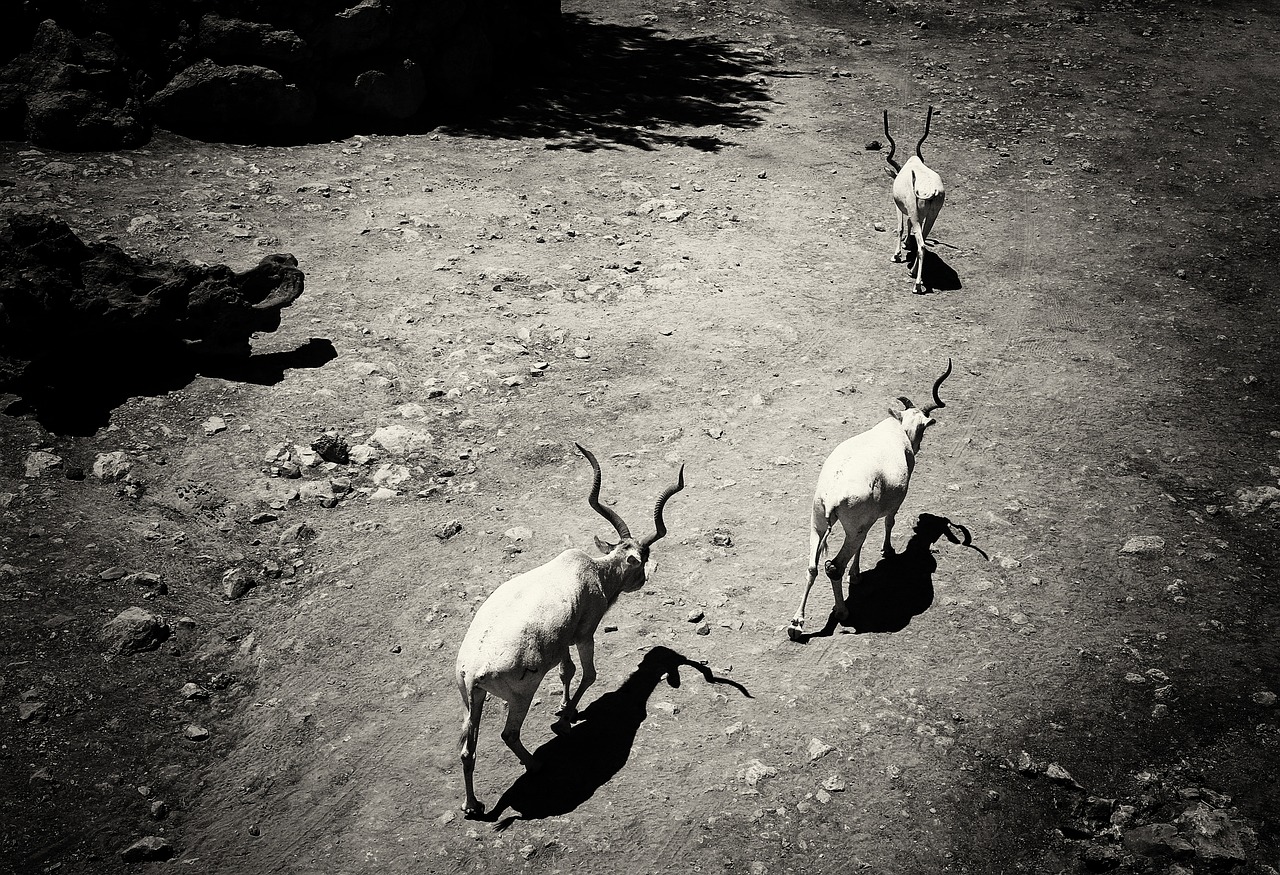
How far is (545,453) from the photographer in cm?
838

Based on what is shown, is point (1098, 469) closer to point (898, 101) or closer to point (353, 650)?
point (353, 650)

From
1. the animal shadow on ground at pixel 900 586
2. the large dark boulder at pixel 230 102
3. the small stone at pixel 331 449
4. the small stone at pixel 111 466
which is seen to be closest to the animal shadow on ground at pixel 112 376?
the small stone at pixel 111 466

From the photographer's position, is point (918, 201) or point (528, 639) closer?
point (528, 639)

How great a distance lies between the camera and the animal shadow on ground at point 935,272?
11000 millimetres

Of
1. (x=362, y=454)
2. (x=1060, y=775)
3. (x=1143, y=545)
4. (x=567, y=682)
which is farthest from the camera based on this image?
(x=362, y=454)

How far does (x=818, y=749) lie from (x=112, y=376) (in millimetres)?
7494

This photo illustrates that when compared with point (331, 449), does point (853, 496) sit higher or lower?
higher

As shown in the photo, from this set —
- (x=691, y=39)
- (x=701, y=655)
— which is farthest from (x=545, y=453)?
(x=691, y=39)

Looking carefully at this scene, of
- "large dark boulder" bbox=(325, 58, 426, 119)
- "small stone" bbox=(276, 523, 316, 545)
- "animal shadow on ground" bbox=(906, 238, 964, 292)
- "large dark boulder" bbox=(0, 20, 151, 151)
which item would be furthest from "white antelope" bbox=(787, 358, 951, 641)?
"large dark boulder" bbox=(0, 20, 151, 151)

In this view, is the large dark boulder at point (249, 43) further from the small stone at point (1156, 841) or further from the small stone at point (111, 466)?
the small stone at point (1156, 841)

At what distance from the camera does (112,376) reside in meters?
8.62

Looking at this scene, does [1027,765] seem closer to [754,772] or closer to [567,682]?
[754,772]

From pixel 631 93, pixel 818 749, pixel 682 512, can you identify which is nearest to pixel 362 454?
pixel 682 512

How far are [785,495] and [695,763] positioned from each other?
113 inches
